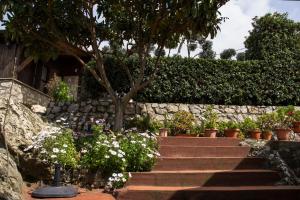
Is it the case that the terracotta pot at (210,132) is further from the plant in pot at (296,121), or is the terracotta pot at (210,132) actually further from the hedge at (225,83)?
the plant in pot at (296,121)

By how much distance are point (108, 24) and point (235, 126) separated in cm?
454

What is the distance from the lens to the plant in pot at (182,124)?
10.6m

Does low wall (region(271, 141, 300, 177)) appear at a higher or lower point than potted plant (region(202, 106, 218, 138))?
lower

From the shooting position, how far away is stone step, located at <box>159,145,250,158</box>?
801 centimetres

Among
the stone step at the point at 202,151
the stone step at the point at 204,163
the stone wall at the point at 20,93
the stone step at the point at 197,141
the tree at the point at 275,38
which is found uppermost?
the tree at the point at 275,38

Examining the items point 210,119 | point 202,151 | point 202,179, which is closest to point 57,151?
point 202,179

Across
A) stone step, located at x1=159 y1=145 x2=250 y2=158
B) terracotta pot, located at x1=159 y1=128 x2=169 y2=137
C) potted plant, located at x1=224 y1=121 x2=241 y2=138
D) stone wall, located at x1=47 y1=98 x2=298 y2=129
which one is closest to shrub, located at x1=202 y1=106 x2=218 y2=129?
stone wall, located at x1=47 y1=98 x2=298 y2=129

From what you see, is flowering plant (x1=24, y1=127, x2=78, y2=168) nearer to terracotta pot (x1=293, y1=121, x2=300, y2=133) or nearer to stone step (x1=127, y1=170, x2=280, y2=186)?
stone step (x1=127, y1=170, x2=280, y2=186)

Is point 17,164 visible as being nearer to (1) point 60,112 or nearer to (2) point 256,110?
(1) point 60,112

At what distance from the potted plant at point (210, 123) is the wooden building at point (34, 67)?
5782 millimetres

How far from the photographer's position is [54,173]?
666cm

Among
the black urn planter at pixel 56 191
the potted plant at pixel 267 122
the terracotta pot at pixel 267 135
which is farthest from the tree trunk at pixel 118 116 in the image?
the potted plant at pixel 267 122

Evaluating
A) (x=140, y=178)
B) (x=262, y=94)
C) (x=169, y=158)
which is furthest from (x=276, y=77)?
(x=140, y=178)

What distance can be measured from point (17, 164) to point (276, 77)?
9.13m
